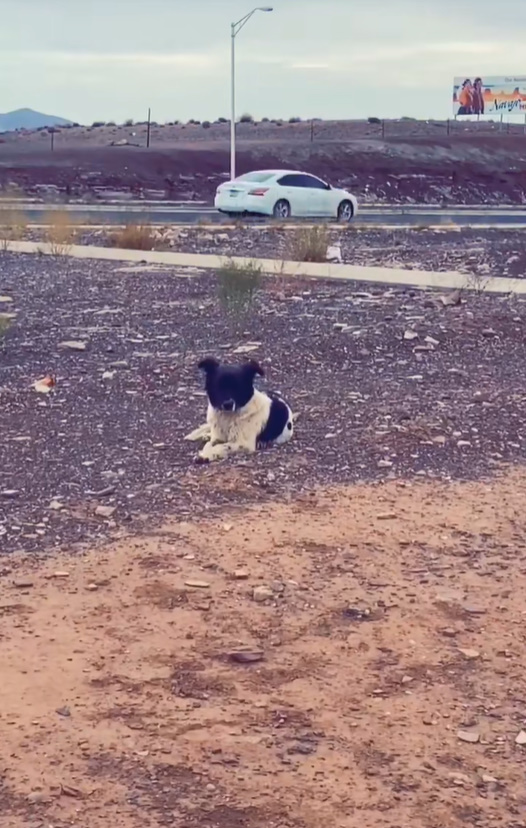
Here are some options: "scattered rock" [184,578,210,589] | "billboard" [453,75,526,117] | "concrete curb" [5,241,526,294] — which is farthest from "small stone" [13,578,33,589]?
"billboard" [453,75,526,117]

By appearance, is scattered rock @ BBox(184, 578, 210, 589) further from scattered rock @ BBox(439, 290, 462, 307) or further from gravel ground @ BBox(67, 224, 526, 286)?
gravel ground @ BBox(67, 224, 526, 286)

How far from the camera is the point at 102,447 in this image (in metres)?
8.62

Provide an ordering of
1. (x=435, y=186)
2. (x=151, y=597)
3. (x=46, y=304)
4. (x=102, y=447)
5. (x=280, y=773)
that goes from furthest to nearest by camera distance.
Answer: (x=435, y=186) < (x=46, y=304) < (x=102, y=447) < (x=151, y=597) < (x=280, y=773)

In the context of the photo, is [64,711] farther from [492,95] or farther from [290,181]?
[492,95]

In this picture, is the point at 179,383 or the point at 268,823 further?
the point at 179,383

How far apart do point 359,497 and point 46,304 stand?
9.11 metres

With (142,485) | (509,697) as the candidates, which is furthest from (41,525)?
(509,697)

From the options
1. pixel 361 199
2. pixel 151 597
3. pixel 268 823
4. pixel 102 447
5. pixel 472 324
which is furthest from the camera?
pixel 361 199

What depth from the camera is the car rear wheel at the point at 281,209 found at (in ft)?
120

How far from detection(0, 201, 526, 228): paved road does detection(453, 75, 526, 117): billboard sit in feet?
228

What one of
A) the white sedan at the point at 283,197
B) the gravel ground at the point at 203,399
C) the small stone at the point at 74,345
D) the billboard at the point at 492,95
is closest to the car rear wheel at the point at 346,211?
the white sedan at the point at 283,197

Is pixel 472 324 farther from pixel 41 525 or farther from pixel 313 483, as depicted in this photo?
pixel 41 525

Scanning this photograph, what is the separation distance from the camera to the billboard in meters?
111

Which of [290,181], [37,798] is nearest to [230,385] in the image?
[37,798]
